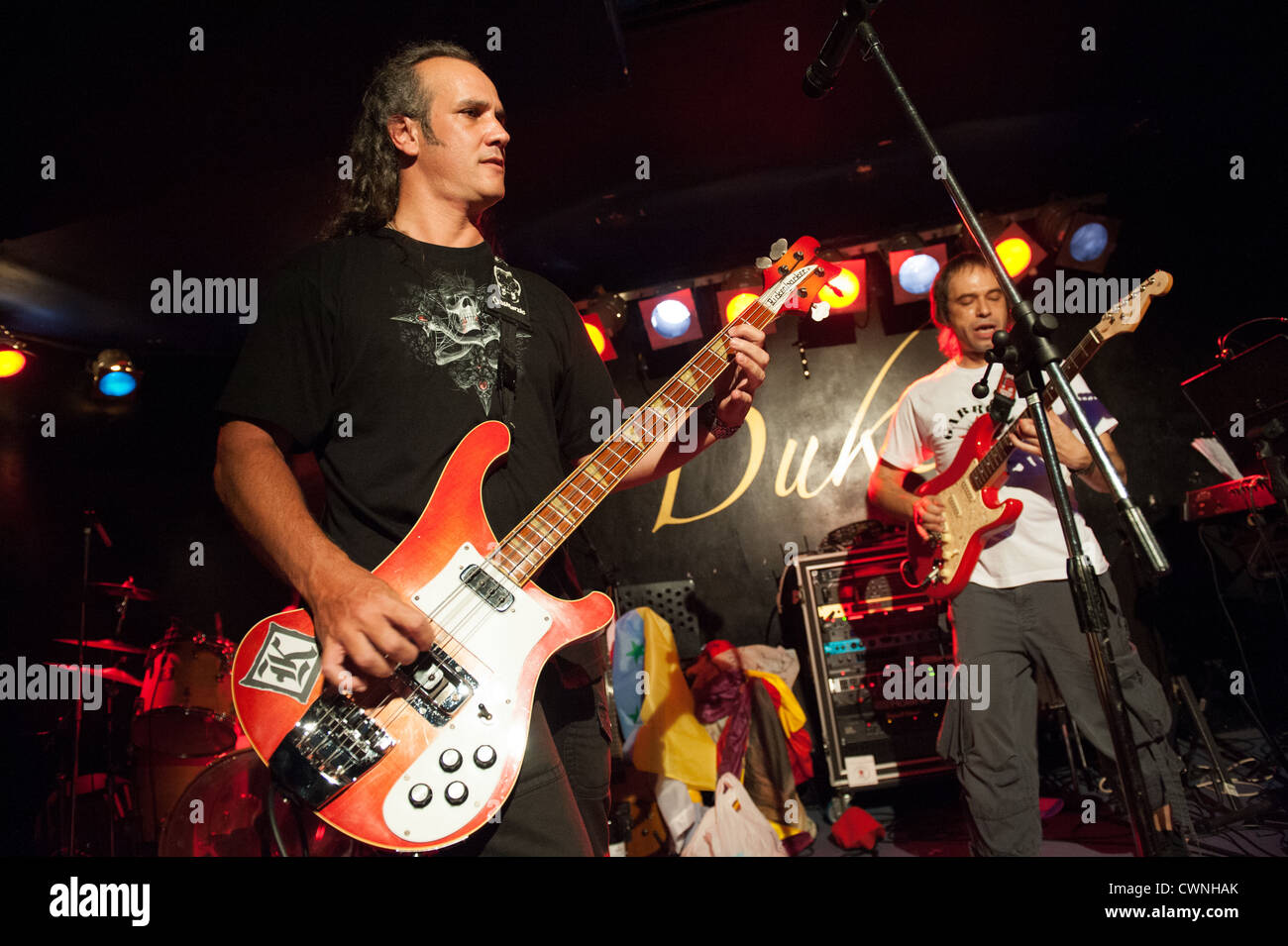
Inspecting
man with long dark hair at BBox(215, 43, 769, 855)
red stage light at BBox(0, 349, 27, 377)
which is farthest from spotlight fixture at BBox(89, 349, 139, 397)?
man with long dark hair at BBox(215, 43, 769, 855)

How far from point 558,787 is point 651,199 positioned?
14.9 ft

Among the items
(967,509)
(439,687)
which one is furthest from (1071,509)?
(967,509)

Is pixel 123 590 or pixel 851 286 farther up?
pixel 851 286

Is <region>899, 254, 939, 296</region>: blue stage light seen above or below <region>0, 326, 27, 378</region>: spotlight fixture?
above

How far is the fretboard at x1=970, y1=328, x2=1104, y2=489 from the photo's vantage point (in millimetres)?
2637

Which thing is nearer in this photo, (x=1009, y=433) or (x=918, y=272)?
(x=1009, y=433)

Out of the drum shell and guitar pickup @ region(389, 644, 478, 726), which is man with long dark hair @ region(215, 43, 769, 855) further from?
the drum shell

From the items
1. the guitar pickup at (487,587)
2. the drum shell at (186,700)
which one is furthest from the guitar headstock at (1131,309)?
the drum shell at (186,700)

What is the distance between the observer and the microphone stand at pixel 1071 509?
135 cm

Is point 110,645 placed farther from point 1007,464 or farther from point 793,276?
point 1007,464

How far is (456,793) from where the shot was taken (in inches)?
52.8

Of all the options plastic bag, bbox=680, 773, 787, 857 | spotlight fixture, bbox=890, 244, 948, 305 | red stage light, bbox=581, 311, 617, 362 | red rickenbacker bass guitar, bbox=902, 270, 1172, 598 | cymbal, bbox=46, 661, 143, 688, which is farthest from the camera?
red stage light, bbox=581, 311, 617, 362

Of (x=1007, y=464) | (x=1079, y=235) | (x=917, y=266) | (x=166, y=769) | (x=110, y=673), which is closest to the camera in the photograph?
(x=1007, y=464)

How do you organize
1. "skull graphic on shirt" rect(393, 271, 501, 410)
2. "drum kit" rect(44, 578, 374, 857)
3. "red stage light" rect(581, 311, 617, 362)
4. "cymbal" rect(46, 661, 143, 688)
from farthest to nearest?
"red stage light" rect(581, 311, 617, 362), "cymbal" rect(46, 661, 143, 688), "drum kit" rect(44, 578, 374, 857), "skull graphic on shirt" rect(393, 271, 501, 410)
